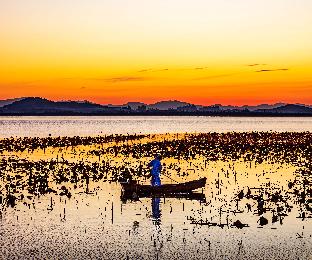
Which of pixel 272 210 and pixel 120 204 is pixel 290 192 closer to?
pixel 272 210

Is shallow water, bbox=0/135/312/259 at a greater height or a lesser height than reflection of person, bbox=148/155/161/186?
lesser

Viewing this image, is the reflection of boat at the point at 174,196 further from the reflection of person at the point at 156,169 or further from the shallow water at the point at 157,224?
the reflection of person at the point at 156,169

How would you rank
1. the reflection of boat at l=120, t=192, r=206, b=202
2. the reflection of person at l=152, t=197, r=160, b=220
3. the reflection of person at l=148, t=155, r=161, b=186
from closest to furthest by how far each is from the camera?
the reflection of person at l=152, t=197, r=160, b=220 → the reflection of person at l=148, t=155, r=161, b=186 → the reflection of boat at l=120, t=192, r=206, b=202

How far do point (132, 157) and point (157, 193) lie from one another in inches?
1032

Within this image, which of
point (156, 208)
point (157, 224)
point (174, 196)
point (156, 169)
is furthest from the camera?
point (174, 196)

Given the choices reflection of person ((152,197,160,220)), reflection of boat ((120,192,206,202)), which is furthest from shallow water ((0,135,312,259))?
reflection of boat ((120,192,206,202))

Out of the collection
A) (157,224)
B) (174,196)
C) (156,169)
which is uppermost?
(156,169)

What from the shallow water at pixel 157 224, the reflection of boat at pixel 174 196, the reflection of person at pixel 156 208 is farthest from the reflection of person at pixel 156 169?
the shallow water at pixel 157 224

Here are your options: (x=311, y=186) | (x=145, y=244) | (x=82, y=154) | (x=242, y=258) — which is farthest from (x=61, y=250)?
(x=82, y=154)

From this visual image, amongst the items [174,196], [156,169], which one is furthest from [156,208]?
[174,196]

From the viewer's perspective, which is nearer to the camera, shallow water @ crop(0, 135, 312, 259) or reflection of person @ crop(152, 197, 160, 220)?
shallow water @ crop(0, 135, 312, 259)

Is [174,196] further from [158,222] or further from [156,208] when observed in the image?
[158,222]

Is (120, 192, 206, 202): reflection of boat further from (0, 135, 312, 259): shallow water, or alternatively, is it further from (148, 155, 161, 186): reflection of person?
(148, 155, 161, 186): reflection of person

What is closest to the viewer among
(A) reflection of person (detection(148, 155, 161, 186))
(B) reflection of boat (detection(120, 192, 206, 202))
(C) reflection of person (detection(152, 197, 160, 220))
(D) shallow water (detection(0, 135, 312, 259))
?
(D) shallow water (detection(0, 135, 312, 259))
